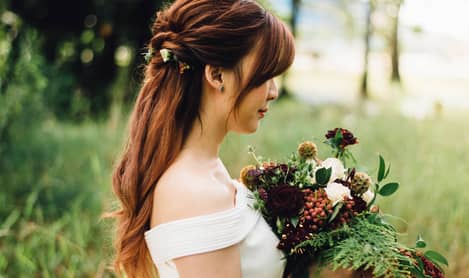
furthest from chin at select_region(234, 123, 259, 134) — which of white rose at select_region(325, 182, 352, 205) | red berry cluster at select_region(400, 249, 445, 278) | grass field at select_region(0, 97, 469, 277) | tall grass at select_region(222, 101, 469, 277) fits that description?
tall grass at select_region(222, 101, 469, 277)

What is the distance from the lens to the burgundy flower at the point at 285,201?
183 centimetres

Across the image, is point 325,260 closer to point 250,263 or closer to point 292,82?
point 250,263

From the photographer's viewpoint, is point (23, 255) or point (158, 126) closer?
point (158, 126)

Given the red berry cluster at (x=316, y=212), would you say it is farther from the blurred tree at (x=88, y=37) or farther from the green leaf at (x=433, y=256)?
the blurred tree at (x=88, y=37)

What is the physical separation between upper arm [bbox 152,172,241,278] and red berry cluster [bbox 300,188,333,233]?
0.81ft

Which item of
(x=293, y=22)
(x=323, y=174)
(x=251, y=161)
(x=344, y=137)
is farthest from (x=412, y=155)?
(x=293, y=22)

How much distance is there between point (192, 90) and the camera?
1880mm

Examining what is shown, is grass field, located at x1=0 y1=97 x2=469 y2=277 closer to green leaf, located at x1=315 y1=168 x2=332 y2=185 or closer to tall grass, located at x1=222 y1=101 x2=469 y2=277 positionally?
tall grass, located at x1=222 y1=101 x2=469 y2=277

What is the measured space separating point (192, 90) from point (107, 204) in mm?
2390

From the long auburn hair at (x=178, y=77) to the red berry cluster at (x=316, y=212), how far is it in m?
0.42

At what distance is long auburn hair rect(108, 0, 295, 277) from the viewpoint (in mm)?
1771

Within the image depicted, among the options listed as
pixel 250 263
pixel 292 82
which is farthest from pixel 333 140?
pixel 292 82

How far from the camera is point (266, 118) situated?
22.5 feet

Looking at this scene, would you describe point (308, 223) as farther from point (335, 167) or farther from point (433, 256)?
point (433, 256)
